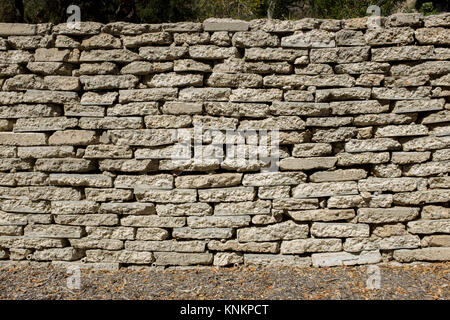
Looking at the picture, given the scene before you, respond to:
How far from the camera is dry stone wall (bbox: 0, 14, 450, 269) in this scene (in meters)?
3.06

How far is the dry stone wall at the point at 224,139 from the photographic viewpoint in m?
3.06

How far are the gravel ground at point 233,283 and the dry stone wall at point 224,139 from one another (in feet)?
0.40

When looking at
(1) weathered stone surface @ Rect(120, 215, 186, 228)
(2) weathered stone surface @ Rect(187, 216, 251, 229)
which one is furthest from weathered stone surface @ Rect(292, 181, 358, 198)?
(1) weathered stone surface @ Rect(120, 215, 186, 228)

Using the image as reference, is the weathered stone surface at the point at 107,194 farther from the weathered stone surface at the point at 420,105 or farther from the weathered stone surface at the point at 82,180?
the weathered stone surface at the point at 420,105

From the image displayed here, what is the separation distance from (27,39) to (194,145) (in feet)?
5.79

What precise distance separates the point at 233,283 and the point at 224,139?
1.27 m

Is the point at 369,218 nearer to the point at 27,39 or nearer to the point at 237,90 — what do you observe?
the point at 237,90

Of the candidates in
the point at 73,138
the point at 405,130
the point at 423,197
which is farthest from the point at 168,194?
the point at 423,197

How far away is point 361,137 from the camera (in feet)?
10.3

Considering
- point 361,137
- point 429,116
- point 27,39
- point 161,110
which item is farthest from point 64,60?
point 429,116

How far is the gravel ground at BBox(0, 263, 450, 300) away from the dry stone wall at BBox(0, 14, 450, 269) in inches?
4.8

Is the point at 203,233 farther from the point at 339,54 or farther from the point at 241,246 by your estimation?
the point at 339,54

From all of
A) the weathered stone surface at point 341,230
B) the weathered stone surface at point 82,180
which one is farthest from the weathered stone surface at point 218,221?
the weathered stone surface at point 82,180

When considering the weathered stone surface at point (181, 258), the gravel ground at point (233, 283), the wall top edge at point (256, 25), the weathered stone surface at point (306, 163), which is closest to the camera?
the gravel ground at point (233, 283)
